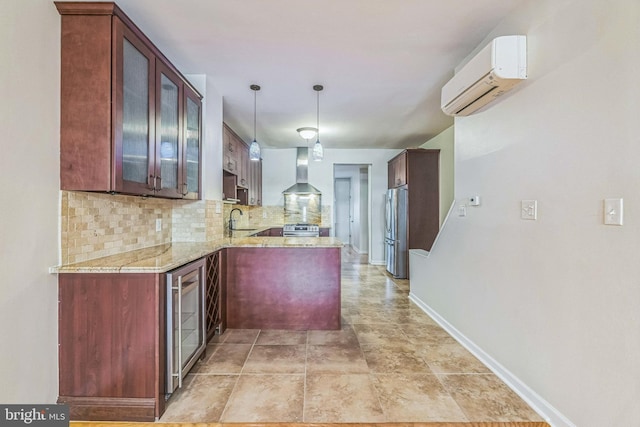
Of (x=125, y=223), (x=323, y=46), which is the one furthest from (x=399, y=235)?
(x=125, y=223)

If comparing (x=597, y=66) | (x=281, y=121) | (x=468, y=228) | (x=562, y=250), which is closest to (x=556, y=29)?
(x=597, y=66)

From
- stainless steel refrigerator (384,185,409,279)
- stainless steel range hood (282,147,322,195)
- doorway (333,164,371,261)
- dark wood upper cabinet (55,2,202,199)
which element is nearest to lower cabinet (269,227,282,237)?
stainless steel range hood (282,147,322,195)

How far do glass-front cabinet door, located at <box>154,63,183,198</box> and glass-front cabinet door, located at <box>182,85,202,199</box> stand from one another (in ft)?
0.35

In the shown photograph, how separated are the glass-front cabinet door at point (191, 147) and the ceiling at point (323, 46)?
1.17 ft

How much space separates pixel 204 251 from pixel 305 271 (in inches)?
39.4

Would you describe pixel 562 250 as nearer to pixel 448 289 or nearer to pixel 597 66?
pixel 597 66

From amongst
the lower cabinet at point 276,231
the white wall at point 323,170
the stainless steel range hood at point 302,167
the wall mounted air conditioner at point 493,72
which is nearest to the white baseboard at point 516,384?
the wall mounted air conditioner at point 493,72

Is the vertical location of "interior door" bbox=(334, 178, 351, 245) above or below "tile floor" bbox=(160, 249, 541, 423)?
above

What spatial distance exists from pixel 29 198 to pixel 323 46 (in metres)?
2.18

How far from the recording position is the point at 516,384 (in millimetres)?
1994

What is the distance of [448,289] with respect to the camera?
9.86 feet

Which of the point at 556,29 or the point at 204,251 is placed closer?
the point at 556,29

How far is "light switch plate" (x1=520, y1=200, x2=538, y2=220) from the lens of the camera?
1.86 metres

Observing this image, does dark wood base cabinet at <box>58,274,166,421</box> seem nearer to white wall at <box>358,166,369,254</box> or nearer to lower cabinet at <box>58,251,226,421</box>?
lower cabinet at <box>58,251,226,421</box>
